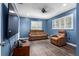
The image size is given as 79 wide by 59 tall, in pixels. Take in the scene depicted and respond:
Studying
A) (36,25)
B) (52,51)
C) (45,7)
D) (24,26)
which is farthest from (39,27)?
(52,51)

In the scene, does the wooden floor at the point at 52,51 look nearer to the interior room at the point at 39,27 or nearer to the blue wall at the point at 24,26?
the interior room at the point at 39,27

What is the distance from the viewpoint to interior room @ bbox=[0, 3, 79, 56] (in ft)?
5.86

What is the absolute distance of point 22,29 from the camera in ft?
25.5

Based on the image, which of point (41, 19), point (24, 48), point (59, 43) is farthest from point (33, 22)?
point (24, 48)

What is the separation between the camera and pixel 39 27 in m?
8.69

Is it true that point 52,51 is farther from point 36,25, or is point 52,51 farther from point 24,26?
point 36,25

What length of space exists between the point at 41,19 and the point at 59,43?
4.72 metres

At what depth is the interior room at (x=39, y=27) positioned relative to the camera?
179cm

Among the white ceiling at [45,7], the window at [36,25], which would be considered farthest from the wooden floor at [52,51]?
the window at [36,25]

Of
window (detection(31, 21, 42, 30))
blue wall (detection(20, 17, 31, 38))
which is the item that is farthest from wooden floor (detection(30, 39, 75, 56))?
window (detection(31, 21, 42, 30))

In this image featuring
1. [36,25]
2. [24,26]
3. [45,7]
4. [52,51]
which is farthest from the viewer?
[36,25]

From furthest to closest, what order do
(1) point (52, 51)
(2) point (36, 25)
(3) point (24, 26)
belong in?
(2) point (36, 25) → (3) point (24, 26) → (1) point (52, 51)

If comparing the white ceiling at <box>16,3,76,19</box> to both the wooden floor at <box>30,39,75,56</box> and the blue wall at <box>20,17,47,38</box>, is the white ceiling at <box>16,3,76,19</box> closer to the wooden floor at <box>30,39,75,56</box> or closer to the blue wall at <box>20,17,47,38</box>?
Answer: the wooden floor at <box>30,39,75,56</box>

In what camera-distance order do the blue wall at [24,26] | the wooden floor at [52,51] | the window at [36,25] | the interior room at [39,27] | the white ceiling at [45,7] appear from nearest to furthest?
the interior room at [39,27], the wooden floor at [52,51], the white ceiling at [45,7], the blue wall at [24,26], the window at [36,25]
